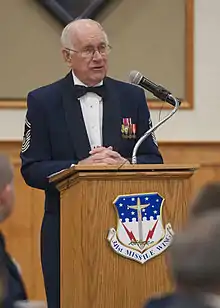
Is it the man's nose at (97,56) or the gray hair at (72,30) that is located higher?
the gray hair at (72,30)

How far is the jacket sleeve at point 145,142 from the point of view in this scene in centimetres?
398

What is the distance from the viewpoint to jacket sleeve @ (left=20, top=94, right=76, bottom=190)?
3.86 m

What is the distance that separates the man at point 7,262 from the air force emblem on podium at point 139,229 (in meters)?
0.86

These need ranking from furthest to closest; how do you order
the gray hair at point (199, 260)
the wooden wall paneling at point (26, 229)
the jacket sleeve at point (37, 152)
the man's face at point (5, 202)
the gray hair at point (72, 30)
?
the wooden wall paneling at point (26, 229)
the gray hair at point (72, 30)
the jacket sleeve at point (37, 152)
the man's face at point (5, 202)
the gray hair at point (199, 260)

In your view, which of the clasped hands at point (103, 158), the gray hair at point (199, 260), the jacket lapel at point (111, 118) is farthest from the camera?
the jacket lapel at point (111, 118)

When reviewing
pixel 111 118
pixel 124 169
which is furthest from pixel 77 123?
pixel 124 169

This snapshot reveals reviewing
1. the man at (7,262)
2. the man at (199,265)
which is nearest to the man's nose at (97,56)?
the man at (7,262)

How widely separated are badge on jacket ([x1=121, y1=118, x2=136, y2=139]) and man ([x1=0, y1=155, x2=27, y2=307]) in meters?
1.32

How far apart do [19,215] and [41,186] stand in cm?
201

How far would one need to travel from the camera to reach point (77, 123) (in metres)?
3.98

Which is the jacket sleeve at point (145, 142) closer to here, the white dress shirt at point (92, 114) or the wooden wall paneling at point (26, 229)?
the white dress shirt at point (92, 114)

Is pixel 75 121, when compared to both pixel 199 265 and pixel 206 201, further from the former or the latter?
pixel 199 265

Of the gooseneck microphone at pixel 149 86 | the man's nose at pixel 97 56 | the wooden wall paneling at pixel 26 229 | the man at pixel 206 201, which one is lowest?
the wooden wall paneling at pixel 26 229

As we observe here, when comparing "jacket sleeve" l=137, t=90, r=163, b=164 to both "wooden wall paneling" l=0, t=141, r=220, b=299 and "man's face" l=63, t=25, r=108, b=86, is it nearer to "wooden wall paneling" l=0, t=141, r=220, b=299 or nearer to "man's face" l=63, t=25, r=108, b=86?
"man's face" l=63, t=25, r=108, b=86
